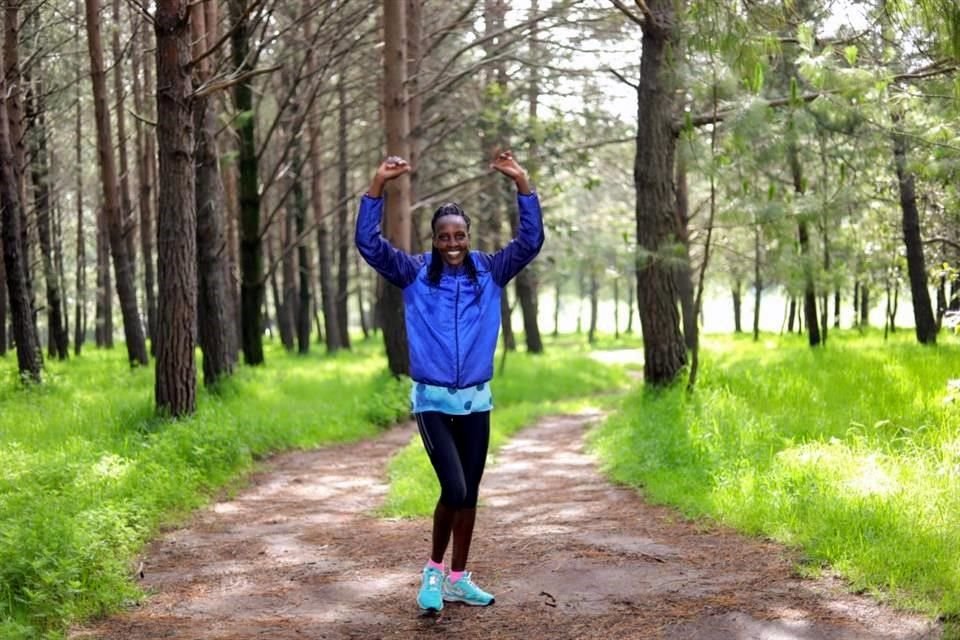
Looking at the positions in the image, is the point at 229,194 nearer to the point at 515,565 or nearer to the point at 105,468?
the point at 105,468

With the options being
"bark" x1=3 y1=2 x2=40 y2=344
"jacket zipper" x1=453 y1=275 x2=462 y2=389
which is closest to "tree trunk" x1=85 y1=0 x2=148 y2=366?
"bark" x1=3 y1=2 x2=40 y2=344

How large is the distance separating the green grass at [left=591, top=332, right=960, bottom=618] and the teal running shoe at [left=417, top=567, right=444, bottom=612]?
2059 millimetres

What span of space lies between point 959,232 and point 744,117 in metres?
13.2

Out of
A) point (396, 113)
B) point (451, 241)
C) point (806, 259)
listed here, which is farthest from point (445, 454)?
point (806, 259)

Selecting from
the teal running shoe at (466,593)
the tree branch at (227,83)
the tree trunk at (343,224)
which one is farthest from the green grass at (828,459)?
the tree trunk at (343,224)

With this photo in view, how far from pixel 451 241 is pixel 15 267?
11.3 meters

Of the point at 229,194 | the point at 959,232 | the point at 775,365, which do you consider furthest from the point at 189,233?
the point at 959,232

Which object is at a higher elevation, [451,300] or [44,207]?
[44,207]

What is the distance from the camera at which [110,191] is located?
1797cm

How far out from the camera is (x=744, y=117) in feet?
33.4

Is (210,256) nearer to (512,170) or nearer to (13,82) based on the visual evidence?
(13,82)

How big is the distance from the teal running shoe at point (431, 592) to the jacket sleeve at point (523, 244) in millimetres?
1567

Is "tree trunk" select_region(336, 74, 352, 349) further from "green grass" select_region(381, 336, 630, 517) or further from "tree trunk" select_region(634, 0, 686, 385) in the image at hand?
"tree trunk" select_region(634, 0, 686, 385)

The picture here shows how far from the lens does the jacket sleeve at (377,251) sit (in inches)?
199
